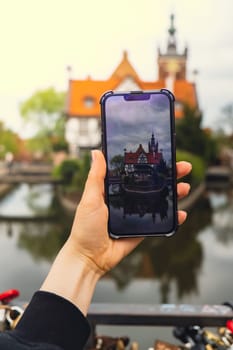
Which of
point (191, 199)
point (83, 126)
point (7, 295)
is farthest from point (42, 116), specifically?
point (7, 295)

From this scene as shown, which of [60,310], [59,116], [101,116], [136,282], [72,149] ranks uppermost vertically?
[59,116]

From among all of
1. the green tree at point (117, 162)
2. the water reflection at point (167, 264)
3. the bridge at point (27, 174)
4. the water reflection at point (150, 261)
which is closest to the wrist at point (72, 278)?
the green tree at point (117, 162)

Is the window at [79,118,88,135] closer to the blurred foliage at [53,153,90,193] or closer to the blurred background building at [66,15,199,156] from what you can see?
the blurred background building at [66,15,199,156]

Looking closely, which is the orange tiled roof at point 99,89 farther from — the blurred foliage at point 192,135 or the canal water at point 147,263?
the canal water at point 147,263

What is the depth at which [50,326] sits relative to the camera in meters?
0.32

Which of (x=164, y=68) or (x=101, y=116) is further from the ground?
(x=164, y=68)

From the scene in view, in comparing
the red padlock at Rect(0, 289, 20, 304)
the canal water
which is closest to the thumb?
the red padlock at Rect(0, 289, 20, 304)

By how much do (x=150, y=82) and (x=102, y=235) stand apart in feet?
36.7

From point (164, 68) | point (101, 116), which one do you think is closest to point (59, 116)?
point (164, 68)

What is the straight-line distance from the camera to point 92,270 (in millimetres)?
384

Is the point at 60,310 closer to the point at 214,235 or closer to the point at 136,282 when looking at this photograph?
the point at 136,282

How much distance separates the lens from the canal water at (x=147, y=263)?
285 centimetres

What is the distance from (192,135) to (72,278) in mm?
7760

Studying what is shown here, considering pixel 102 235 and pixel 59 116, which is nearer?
pixel 102 235
